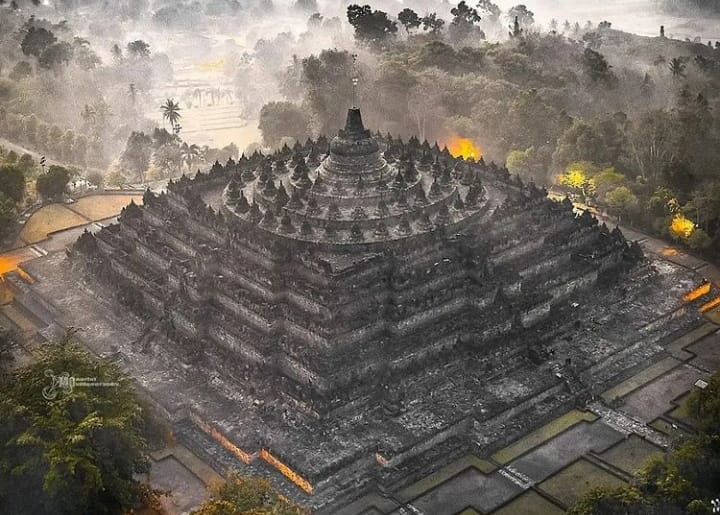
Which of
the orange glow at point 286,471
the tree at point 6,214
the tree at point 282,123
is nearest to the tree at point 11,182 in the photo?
the tree at point 6,214

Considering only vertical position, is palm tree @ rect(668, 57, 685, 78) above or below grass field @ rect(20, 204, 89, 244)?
A: above

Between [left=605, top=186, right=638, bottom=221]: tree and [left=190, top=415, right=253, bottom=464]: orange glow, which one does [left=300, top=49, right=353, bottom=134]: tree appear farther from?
[left=190, top=415, right=253, bottom=464]: orange glow

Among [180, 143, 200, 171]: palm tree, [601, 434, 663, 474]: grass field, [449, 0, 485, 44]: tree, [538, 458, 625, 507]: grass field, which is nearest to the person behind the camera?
[538, 458, 625, 507]: grass field

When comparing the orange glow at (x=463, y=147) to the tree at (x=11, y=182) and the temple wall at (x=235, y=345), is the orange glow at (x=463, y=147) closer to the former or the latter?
the tree at (x=11, y=182)

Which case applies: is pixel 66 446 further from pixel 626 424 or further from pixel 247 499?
pixel 626 424

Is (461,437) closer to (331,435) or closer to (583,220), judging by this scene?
(331,435)

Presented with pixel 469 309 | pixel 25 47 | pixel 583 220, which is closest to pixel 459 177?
pixel 583 220

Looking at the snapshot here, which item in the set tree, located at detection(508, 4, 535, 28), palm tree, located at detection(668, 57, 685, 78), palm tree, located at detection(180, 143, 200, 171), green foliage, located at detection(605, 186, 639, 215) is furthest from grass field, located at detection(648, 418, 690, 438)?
tree, located at detection(508, 4, 535, 28)
